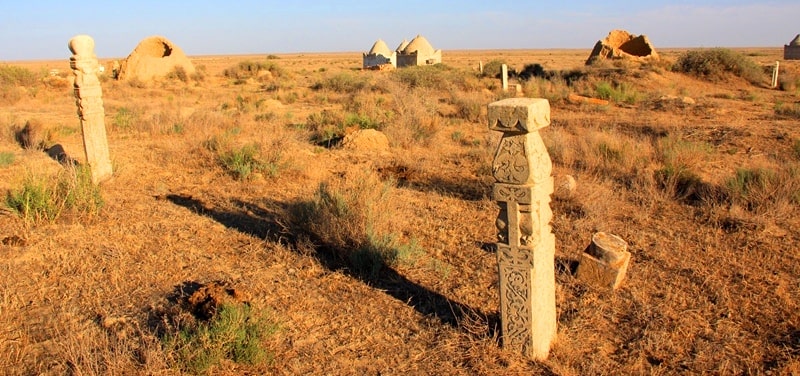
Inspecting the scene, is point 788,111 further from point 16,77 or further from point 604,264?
point 16,77

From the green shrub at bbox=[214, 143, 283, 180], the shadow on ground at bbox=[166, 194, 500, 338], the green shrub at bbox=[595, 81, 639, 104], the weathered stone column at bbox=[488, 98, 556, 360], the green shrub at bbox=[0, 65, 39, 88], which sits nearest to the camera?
the weathered stone column at bbox=[488, 98, 556, 360]

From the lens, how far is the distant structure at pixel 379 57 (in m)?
32.8

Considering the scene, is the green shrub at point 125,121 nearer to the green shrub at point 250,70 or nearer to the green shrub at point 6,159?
the green shrub at point 6,159

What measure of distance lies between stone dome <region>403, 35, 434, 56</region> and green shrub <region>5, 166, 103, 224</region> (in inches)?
1087

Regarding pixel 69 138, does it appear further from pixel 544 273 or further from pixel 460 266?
pixel 544 273

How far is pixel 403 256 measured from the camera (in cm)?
475

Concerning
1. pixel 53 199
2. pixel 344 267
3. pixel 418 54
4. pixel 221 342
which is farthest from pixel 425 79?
pixel 221 342

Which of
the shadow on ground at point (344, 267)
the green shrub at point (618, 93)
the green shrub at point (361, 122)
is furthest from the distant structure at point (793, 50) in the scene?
the shadow on ground at point (344, 267)

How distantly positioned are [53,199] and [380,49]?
103 ft

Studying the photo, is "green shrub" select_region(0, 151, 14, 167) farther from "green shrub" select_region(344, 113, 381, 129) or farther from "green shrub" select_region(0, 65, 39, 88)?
"green shrub" select_region(0, 65, 39, 88)

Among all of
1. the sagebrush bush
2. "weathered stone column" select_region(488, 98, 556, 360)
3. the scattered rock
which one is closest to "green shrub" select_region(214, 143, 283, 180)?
the scattered rock

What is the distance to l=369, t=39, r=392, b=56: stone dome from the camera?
116ft

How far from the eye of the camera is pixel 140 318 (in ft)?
12.4

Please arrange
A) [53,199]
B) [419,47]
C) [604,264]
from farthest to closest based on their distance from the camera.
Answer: [419,47], [53,199], [604,264]
